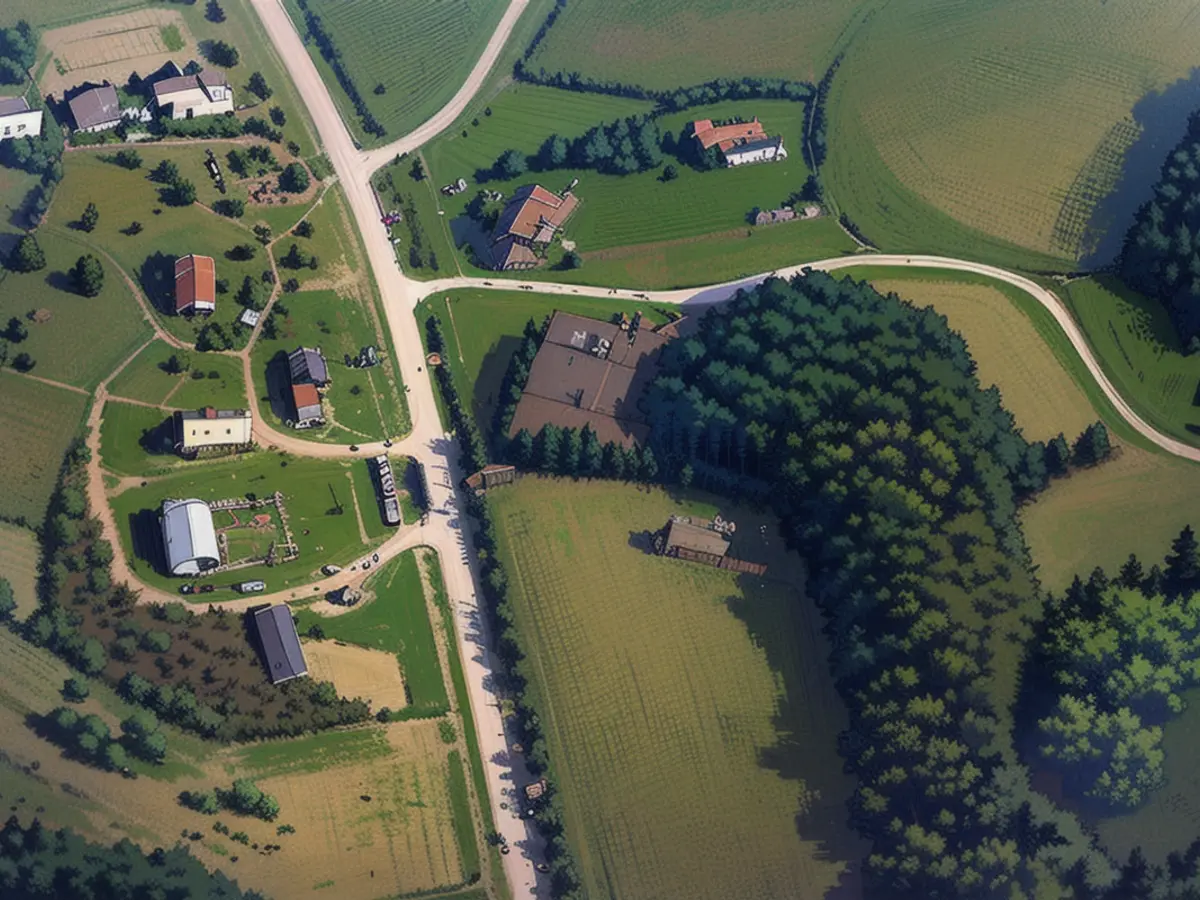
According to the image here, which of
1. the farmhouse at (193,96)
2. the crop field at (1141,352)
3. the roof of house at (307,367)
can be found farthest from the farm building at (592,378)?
the farmhouse at (193,96)

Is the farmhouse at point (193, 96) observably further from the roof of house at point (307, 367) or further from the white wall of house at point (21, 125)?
the roof of house at point (307, 367)

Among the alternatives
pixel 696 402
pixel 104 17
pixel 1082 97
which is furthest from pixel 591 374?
pixel 104 17

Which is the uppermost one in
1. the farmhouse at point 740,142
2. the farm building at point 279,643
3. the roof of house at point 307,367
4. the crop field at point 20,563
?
the farmhouse at point 740,142

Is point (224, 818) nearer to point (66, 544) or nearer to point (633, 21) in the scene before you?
point (66, 544)

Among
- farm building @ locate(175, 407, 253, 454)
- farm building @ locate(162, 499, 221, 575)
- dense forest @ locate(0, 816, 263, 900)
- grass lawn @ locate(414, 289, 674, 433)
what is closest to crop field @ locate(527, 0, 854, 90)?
grass lawn @ locate(414, 289, 674, 433)

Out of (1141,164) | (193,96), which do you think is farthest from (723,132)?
(193,96)

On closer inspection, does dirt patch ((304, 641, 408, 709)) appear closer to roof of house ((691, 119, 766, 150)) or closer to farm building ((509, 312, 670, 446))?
farm building ((509, 312, 670, 446))

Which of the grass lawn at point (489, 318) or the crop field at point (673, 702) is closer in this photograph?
the crop field at point (673, 702)
